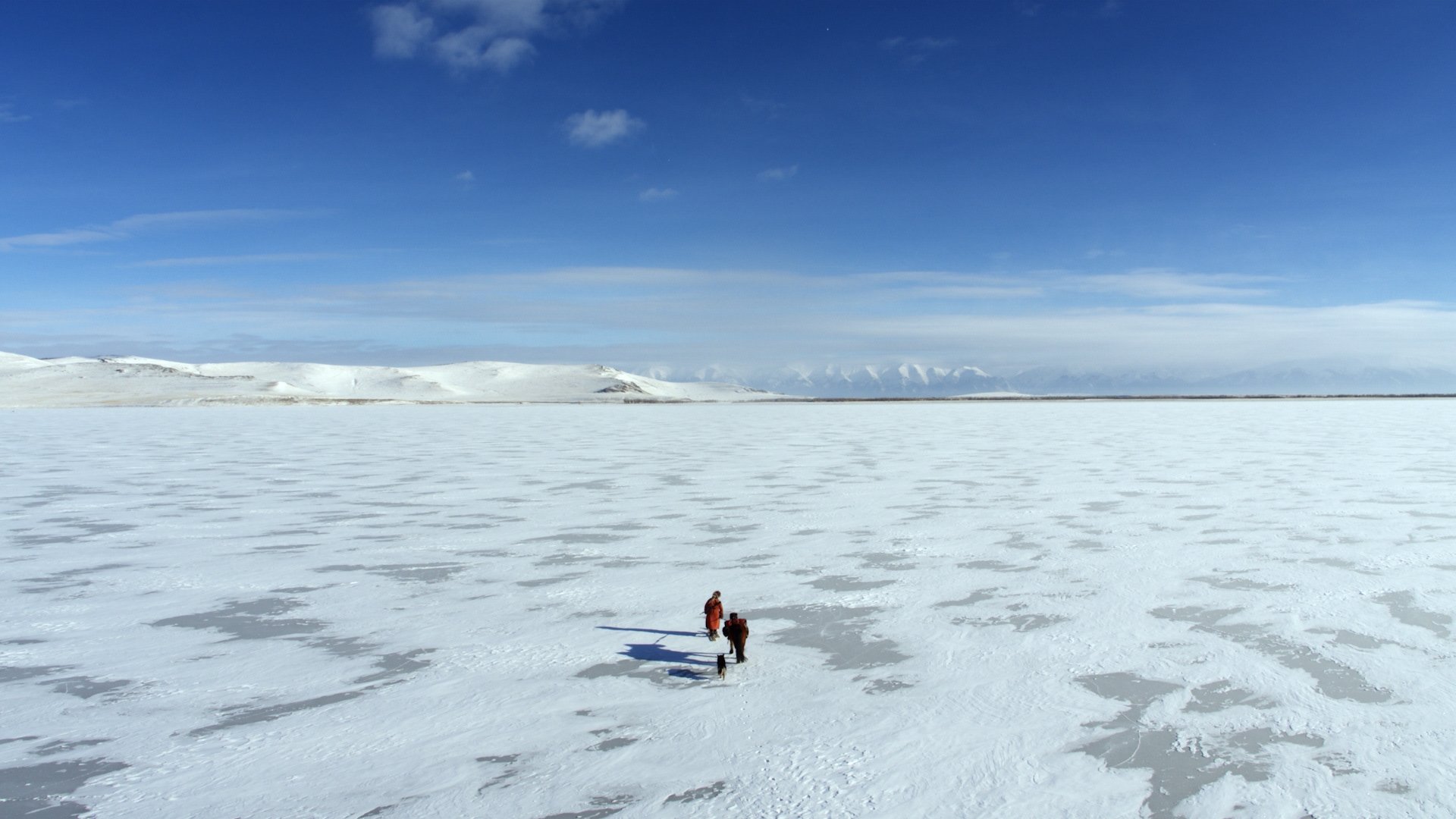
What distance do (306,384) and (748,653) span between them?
117 meters

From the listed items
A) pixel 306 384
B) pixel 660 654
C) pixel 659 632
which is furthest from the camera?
pixel 306 384

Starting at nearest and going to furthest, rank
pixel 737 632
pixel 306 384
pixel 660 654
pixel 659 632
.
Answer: pixel 737 632 → pixel 660 654 → pixel 659 632 → pixel 306 384

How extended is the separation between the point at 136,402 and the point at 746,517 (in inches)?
2928

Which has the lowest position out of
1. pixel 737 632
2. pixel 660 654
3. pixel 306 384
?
pixel 660 654

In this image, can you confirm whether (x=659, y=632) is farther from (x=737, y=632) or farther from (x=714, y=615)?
(x=737, y=632)

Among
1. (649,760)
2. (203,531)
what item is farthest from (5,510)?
(649,760)

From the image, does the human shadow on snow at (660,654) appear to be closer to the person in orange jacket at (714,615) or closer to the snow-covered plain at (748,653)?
the snow-covered plain at (748,653)

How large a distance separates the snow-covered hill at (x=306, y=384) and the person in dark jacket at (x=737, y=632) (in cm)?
7702

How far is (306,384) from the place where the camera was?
11012 cm

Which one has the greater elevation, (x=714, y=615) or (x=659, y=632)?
(x=714, y=615)

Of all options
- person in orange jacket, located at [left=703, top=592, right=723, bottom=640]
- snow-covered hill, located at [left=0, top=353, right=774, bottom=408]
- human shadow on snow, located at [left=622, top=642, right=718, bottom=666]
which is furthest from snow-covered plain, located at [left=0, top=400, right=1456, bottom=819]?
snow-covered hill, located at [left=0, top=353, right=774, bottom=408]

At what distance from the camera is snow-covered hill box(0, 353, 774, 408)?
7925 centimetres

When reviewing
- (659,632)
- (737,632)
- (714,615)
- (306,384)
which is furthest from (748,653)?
(306,384)

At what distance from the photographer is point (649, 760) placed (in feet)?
15.0
